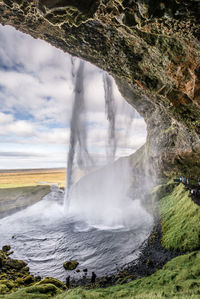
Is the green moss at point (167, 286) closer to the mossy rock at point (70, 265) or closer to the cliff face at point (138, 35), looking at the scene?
the mossy rock at point (70, 265)

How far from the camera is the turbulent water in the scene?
15.4 meters

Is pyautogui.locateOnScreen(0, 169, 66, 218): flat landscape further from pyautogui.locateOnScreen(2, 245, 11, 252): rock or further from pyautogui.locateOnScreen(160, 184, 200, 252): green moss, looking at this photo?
pyautogui.locateOnScreen(160, 184, 200, 252): green moss

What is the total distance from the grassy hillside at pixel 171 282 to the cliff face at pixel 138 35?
28.9 ft

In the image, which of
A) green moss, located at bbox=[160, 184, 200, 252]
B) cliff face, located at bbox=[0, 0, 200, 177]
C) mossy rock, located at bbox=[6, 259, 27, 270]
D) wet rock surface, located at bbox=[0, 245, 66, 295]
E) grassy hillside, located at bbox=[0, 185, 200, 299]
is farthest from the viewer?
mossy rock, located at bbox=[6, 259, 27, 270]

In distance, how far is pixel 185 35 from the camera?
7629 millimetres

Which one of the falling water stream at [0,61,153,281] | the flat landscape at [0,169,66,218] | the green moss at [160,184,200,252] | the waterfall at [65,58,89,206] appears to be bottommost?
the flat landscape at [0,169,66,218]

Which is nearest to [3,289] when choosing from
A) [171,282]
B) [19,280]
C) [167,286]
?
[19,280]

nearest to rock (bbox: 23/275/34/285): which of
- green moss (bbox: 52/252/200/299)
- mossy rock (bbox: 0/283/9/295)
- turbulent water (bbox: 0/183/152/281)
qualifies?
turbulent water (bbox: 0/183/152/281)

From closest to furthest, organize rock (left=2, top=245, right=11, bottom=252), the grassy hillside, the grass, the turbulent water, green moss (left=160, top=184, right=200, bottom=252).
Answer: the grass
the grassy hillside
green moss (left=160, top=184, right=200, bottom=252)
the turbulent water
rock (left=2, top=245, right=11, bottom=252)

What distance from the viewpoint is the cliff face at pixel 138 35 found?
7.15 meters

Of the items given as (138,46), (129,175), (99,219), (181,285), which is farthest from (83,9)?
(129,175)

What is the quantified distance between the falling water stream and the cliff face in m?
14.8

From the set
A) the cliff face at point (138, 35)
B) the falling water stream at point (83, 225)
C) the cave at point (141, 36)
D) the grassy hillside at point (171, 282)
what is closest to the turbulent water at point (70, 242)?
the falling water stream at point (83, 225)

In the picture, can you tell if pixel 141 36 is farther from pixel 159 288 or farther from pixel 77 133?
pixel 77 133
